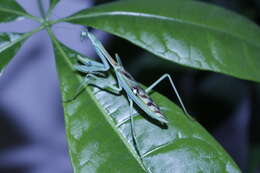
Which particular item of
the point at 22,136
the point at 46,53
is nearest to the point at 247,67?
the point at 46,53

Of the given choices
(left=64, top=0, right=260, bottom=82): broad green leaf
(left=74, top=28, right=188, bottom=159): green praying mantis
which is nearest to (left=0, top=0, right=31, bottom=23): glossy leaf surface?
(left=64, top=0, right=260, bottom=82): broad green leaf

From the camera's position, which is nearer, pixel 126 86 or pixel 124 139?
pixel 124 139

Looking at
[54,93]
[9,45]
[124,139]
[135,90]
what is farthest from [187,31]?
[54,93]

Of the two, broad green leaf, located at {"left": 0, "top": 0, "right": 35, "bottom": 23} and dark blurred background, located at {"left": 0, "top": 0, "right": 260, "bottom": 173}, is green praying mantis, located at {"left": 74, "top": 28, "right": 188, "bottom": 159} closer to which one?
broad green leaf, located at {"left": 0, "top": 0, "right": 35, "bottom": 23}

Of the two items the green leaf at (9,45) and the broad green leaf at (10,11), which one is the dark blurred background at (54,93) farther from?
the green leaf at (9,45)

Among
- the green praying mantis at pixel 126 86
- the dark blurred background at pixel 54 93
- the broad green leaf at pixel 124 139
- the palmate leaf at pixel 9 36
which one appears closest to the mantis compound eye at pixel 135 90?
the green praying mantis at pixel 126 86

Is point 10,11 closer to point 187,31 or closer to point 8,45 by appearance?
point 8,45
